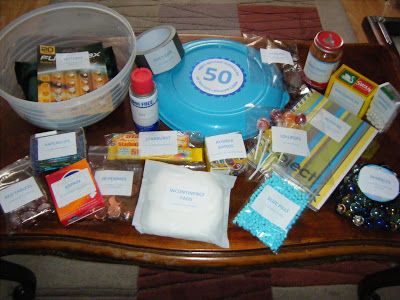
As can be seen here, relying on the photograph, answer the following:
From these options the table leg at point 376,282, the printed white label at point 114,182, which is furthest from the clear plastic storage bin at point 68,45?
the table leg at point 376,282

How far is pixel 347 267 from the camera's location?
4.04 ft

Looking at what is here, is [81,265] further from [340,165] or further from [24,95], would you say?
[340,165]

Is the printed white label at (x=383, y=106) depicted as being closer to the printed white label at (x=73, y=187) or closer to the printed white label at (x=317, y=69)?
the printed white label at (x=317, y=69)

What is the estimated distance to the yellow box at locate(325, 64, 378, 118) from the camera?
86 cm

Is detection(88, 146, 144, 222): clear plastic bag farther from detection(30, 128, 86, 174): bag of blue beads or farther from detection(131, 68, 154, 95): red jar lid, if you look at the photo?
detection(131, 68, 154, 95): red jar lid

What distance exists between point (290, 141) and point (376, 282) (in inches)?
20.0

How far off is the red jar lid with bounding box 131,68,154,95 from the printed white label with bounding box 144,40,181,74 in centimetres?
14

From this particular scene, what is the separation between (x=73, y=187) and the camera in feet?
2.52

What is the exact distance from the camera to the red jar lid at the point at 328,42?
0.85 m

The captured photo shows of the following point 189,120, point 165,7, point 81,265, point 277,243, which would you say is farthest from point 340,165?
point 165,7

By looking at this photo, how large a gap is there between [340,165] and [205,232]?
320 mm

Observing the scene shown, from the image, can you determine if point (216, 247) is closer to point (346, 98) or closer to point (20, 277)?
point (346, 98)

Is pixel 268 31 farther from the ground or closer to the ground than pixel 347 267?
farther from the ground

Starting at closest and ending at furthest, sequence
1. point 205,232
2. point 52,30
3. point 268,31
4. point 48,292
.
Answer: point 205,232, point 52,30, point 48,292, point 268,31
